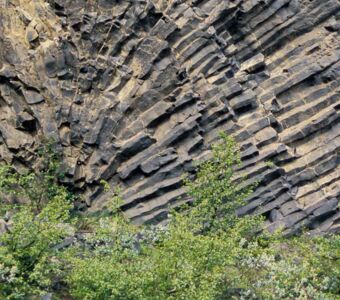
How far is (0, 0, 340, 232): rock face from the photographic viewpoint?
43.1m

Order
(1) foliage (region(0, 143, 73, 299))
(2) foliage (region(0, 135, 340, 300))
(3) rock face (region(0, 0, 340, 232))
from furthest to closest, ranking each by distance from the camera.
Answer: (3) rock face (region(0, 0, 340, 232)) < (1) foliage (region(0, 143, 73, 299)) < (2) foliage (region(0, 135, 340, 300))

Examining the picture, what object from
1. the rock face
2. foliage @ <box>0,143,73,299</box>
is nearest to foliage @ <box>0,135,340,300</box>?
foliage @ <box>0,143,73,299</box>

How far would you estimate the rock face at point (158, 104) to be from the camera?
1697 inches

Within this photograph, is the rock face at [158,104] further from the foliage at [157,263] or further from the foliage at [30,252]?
the foliage at [30,252]

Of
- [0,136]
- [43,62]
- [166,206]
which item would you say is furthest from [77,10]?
[166,206]

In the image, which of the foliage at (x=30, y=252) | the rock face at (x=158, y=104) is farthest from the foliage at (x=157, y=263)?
the rock face at (x=158, y=104)

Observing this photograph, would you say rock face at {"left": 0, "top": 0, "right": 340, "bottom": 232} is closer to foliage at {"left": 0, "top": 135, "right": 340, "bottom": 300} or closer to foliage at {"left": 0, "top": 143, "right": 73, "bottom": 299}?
foliage at {"left": 0, "top": 135, "right": 340, "bottom": 300}

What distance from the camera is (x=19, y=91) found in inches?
1746

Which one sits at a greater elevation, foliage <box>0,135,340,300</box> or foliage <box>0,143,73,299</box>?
foliage <box>0,143,73,299</box>

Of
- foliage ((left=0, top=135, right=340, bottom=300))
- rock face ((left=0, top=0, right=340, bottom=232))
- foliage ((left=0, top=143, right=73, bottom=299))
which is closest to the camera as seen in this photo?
foliage ((left=0, top=135, right=340, bottom=300))

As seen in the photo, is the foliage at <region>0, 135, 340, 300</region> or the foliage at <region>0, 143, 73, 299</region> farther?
the foliage at <region>0, 143, 73, 299</region>

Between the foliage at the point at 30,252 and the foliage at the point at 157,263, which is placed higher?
the foliage at the point at 30,252

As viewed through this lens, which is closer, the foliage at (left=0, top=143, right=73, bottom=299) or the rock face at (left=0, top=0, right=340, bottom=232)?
the foliage at (left=0, top=143, right=73, bottom=299)

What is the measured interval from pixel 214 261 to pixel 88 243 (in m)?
8.11
